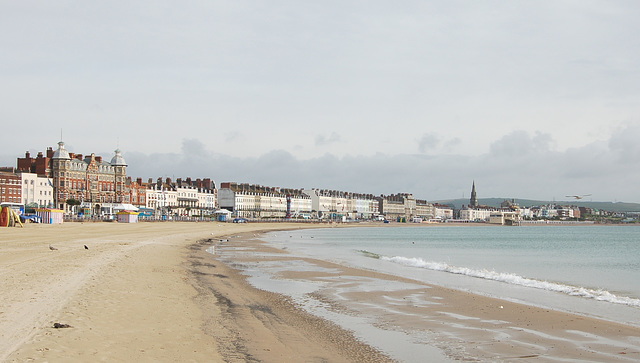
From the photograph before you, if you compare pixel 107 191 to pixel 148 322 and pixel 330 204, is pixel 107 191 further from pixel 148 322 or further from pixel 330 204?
pixel 330 204

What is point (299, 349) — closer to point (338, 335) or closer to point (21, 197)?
point (338, 335)

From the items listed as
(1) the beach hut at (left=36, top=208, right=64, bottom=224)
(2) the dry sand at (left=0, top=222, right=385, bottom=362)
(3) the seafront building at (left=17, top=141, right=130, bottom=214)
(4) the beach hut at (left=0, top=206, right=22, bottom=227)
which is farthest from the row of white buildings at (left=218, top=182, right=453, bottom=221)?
(2) the dry sand at (left=0, top=222, right=385, bottom=362)

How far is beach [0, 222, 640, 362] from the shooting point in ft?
25.3

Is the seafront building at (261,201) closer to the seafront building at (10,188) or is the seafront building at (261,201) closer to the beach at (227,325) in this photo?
the seafront building at (10,188)

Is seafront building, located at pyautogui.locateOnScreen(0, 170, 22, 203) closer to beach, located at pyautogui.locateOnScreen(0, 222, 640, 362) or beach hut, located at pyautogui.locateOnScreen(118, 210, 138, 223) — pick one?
beach hut, located at pyautogui.locateOnScreen(118, 210, 138, 223)

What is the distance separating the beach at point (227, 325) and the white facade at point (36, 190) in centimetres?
7515

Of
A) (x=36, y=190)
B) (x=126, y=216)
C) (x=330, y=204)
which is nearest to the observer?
(x=126, y=216)

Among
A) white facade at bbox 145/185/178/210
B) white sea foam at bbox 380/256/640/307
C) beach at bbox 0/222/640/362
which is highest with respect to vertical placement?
white facade at bbox 145/185/178/210

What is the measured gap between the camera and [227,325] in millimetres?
9906

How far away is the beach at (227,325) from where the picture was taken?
7.71 metres

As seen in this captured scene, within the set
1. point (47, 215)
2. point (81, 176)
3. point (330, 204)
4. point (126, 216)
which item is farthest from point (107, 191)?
point (330, 204)

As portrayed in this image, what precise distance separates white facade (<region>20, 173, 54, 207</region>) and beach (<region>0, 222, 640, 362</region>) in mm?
75147

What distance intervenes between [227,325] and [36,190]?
8588 centimetres

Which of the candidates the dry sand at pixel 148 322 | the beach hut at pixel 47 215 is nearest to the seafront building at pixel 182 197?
the beach hut at pixel 47 215
